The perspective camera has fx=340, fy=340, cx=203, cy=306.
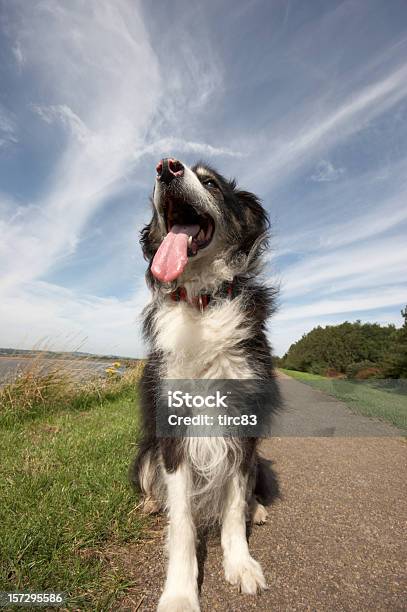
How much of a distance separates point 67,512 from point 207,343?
5.17 feet

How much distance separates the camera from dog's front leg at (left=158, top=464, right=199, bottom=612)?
71.6 inches

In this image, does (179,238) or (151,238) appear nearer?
(179,238)

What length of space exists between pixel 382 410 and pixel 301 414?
1.79 meters

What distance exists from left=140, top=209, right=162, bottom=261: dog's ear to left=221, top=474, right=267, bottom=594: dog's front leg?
6.42ft

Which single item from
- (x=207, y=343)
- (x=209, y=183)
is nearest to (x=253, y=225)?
(x=209, y=183)

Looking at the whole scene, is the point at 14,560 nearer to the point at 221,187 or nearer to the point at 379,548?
the point at 379,548

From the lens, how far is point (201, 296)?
8.34 ft

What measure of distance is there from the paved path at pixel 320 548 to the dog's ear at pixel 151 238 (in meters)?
2.21

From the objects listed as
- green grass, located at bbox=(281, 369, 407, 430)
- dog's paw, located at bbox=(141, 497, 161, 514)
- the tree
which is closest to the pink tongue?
dog's paw, located at bbox=(141, 497, 161, 514)

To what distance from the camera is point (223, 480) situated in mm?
2338

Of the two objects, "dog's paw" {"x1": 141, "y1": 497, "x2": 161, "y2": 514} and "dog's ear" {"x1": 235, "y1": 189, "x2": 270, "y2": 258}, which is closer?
"dog's paw" {"x1": 141, "y1": 497, "x2": 161, "y2": 514}

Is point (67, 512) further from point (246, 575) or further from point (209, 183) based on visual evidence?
point (209, 183)

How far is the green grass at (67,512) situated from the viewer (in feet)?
5.93

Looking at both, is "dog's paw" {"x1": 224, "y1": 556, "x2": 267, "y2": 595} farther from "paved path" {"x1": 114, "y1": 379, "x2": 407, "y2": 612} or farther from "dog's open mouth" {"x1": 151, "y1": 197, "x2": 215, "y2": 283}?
"dog's open mouth" {"x1": 151, "y1": 197, "x2": 215, "y2": 283}
